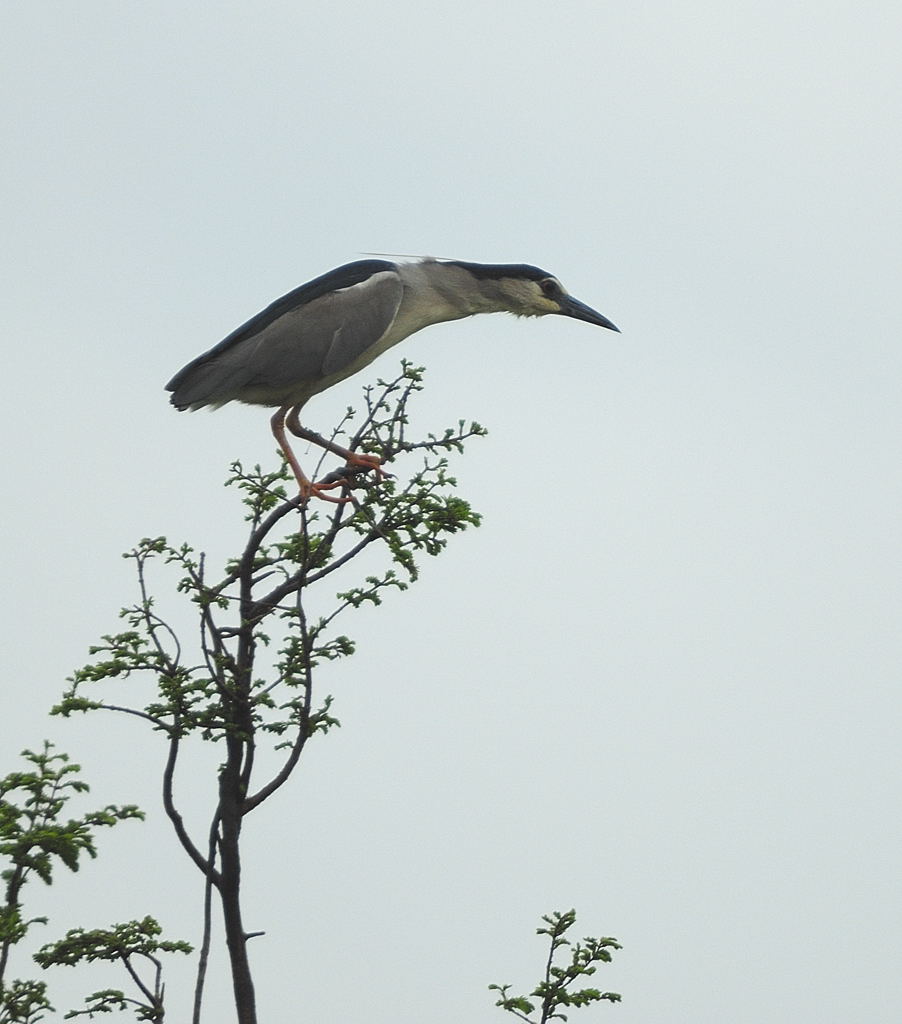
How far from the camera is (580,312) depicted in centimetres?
959

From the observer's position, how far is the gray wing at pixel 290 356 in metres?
8.20

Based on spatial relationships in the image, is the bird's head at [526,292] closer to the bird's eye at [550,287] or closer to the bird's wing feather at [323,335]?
the bird's eye at [550,287]

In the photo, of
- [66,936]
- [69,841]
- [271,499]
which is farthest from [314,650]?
[66,936]

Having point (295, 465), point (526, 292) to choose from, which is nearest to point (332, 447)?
point (295, 465)

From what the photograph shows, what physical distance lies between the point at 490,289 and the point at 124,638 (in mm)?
3935

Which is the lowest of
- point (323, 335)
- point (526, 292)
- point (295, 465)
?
point (295, 465)

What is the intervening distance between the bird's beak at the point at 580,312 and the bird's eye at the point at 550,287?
0.25ft

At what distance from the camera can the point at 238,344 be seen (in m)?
8.46

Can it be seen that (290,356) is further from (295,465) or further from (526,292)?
(526,292)

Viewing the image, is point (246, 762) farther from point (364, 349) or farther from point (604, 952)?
point (364, 349)

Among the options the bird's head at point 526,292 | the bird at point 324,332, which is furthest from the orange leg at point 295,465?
the bird's head at point 526,292

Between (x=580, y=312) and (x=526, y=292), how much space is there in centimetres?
46

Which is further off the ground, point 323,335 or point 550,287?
point 550,287

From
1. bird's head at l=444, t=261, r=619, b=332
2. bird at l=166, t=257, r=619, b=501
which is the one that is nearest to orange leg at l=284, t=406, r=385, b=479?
bird at l=166, t=257, r=619, b=501
